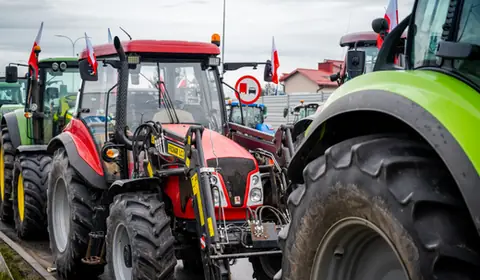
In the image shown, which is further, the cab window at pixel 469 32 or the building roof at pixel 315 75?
the building roof at pixel 315 75

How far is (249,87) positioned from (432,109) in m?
6.25

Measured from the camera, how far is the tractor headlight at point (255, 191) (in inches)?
252

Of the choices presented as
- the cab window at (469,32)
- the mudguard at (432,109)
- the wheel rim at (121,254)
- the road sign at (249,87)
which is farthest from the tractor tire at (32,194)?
the cab window at (469,32)

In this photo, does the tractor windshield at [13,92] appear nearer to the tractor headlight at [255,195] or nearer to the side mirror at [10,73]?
the side mirror at [10,73]

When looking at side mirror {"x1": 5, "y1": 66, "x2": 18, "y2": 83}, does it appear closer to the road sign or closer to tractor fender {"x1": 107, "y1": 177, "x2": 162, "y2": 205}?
the road sign

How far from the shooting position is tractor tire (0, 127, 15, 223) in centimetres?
1116

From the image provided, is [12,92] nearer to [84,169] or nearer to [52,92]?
[52,92]

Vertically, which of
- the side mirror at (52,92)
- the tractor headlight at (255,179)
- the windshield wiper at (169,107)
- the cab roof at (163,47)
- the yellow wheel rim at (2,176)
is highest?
the cab roof at (163,47)

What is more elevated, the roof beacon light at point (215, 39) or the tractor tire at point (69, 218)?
the roof beacon light at point (215, 39)

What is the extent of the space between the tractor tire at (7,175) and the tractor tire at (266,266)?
234 inches

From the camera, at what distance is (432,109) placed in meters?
2.57

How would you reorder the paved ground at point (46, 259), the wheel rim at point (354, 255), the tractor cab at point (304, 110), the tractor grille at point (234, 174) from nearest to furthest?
the wheel rim at point (354, 255) < the tractor grille at point (234, 174) < the paved ground at point (46, 259) < the tractor cab at point (304, 110)

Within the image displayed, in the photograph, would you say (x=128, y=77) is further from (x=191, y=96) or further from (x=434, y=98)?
(x=434, y=98)

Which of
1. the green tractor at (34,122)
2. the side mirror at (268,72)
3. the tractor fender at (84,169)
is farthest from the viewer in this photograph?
the green tractor at (34,122)
